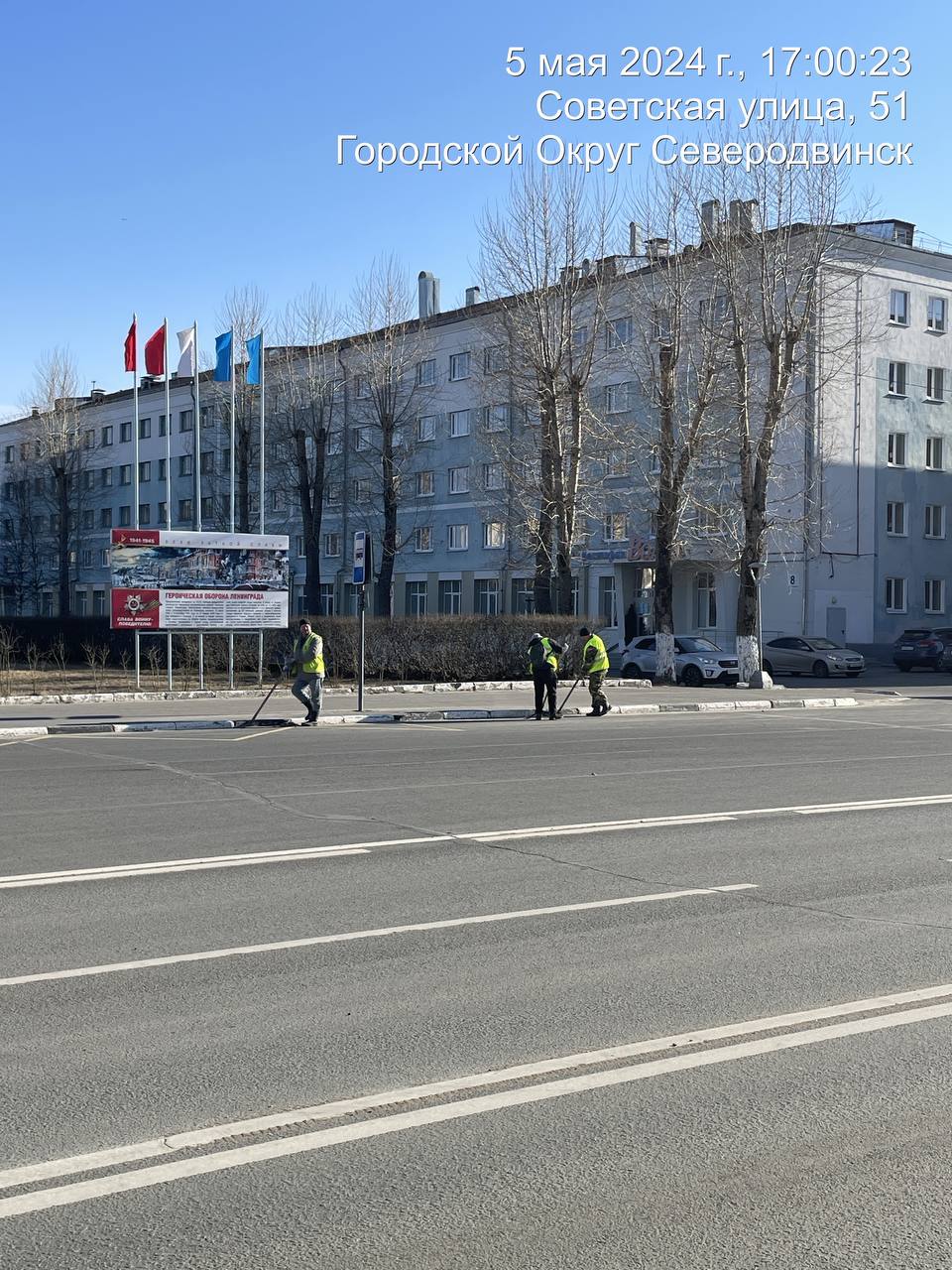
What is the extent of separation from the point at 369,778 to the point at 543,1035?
9.32 m

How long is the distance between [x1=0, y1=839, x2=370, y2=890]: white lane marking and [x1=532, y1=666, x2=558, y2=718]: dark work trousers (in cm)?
1490

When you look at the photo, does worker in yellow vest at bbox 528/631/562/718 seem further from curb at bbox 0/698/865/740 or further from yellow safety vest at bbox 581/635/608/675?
curb at bbox 0/698/865/740

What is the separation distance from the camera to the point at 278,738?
805 inches

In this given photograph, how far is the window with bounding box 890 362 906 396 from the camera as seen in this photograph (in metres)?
54.0

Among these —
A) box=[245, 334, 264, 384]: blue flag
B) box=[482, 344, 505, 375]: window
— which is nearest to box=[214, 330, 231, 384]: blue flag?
box=[245, 334, 264, 384]: blue flag

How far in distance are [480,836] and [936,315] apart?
51.0 m

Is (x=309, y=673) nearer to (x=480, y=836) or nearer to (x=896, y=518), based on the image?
(x=480, y=836)

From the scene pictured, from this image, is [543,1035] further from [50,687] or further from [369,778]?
[50,687]

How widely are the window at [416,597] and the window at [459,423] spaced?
7724 mm

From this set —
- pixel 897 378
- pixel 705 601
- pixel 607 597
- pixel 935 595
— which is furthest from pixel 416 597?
pixel 897 378

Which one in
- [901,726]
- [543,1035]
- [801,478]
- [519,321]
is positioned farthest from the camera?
[801,478]

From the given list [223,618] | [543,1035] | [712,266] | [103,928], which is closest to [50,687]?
[223,618]

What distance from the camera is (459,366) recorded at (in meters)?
65.8

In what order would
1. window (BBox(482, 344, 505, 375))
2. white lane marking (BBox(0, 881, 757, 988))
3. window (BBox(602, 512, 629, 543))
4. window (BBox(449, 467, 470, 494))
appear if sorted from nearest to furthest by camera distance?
white lane marking (BBox(0, 881, 757, 988)) < window (BBox(482, 344, 505, 375)) < window (BBox(602, 512, 629, 543)) < window (BBox(449, 467, 470, 494))
